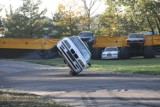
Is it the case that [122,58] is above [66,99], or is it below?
below

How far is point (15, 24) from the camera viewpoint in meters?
75.7

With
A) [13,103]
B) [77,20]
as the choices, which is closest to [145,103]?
Answer: [13,103]

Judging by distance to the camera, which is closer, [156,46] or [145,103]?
[145,103]

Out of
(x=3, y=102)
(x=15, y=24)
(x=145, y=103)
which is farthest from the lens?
(x=15, y=24)

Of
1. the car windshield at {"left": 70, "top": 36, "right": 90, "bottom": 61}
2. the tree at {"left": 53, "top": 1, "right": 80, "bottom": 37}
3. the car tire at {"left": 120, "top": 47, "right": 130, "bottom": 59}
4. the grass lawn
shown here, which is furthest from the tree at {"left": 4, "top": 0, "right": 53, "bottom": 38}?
the car windshield at {"left": 70, "top": 36, "right": 90, "bottom": 61}

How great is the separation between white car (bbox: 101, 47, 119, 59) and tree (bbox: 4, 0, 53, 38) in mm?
29374

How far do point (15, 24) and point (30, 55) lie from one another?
86.5 ft

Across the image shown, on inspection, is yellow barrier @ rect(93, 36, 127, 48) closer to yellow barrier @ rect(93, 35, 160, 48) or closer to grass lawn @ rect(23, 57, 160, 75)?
yellow barrier @ rect(93, 35, 160, 48)

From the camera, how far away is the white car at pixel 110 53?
46406 mm

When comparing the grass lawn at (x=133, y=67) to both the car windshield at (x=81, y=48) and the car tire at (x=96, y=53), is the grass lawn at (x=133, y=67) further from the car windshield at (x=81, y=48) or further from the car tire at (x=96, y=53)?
the car tire at (x=96, y=53)

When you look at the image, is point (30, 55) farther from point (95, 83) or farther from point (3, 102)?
point (3, 102)

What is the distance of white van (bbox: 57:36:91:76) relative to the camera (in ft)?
80.5

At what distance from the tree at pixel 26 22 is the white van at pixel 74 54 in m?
50.1

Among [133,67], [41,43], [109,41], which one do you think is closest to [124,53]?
[109,41]
